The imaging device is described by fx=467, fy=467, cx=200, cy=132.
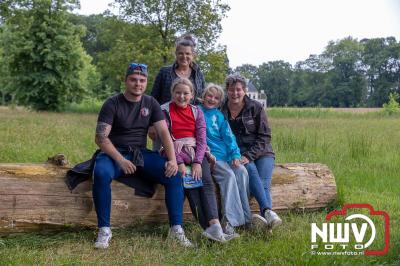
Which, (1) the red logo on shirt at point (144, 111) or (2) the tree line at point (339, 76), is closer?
(1) the red logo on shirt at point (144, 111)

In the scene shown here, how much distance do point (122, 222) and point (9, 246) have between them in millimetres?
1081

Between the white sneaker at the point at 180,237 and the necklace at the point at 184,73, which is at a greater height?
the necklace at the point at 184,73

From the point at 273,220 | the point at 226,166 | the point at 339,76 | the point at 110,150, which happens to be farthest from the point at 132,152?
the point at 339,76

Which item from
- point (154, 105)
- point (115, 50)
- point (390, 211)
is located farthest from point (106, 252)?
point (115, 50)

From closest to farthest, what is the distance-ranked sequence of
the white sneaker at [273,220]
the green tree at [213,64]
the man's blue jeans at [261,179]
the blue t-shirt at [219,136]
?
the white sneaker at [273,220] < the man's blue jeans at [261,179] < the blue t-shirt at [219,136] < the green tree at [213,64]

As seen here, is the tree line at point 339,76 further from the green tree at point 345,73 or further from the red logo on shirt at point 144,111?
the red logo on shirt at point 144,111

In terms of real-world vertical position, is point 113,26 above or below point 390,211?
above

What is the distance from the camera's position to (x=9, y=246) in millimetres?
4199

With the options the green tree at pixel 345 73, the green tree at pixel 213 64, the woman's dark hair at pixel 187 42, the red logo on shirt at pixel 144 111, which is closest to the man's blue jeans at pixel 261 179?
the red logo on shirt at pixel 144 111

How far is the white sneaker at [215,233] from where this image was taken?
4332mm

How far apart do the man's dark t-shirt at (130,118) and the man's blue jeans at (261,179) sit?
45.7 inches

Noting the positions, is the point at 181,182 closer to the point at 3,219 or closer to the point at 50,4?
the point at 3,219

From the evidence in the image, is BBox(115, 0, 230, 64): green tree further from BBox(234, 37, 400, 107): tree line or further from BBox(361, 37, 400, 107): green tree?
BBox(361, 37, 400, 107): green tree

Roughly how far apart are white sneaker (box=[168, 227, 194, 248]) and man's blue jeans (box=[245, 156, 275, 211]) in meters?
0.93
